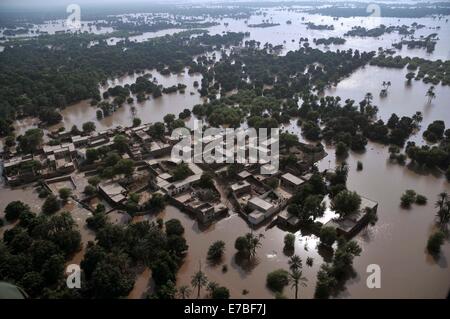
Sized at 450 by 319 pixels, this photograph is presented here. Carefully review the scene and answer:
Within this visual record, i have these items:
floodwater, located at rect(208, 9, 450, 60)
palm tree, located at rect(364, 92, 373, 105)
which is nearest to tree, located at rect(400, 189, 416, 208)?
palm tree, located at rect(364, 92, 373, 105)

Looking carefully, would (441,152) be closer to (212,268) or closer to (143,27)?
(212,268)

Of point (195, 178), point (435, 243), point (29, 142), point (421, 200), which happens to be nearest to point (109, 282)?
point (195, 178)

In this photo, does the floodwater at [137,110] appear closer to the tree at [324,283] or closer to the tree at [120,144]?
the tree at [120,144]

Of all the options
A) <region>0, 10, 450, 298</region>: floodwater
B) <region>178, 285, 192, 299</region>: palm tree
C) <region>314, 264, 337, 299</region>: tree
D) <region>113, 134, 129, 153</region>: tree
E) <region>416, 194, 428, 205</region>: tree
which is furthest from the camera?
<region>113, 134, 129, 153</region>: tree

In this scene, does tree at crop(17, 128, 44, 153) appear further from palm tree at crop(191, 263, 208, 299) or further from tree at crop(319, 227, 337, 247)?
tree at crop(319, 227, 337, 247)

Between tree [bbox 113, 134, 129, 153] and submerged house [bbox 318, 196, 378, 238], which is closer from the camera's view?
submerged house [bbox 318, 196, 378, 238]

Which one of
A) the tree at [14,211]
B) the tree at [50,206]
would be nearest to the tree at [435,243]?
the tree at [50,206]

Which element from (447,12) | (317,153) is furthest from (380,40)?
(317,153)
